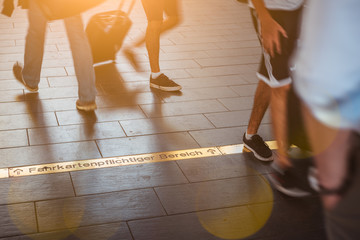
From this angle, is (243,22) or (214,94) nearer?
(214,94)

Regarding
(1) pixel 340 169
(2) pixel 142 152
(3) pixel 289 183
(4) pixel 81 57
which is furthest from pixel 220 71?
(1) pixel 340 169

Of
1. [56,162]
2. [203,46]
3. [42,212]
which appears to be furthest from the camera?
[203,46]

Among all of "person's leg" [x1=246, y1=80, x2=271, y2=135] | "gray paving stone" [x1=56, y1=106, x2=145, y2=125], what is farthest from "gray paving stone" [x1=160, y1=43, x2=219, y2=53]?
"person's leg" [x1=246, y1=80, x2=271, y2=135]

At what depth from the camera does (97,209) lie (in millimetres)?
2797

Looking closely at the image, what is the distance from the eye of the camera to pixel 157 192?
2.99 m

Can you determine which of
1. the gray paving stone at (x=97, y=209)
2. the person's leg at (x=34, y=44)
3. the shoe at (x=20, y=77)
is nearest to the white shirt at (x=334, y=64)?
the gray paving stone at (x=97, y=209)

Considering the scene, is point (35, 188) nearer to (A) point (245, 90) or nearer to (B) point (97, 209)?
(B) point (97, 209)

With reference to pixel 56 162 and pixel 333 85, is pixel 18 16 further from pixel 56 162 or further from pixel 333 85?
pixel 333 85

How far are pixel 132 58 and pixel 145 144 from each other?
215cm

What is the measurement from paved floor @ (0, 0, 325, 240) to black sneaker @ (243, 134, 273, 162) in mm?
66

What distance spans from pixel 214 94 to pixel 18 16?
395cm

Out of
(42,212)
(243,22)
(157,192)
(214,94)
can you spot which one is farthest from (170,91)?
(243,22)

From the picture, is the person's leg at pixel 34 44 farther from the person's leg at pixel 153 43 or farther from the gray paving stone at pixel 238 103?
the gray paving stone at pixel 238 103

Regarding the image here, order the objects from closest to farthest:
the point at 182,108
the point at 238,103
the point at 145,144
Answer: the point at 145,144 → the point at 182,108 → the point at 238,103
